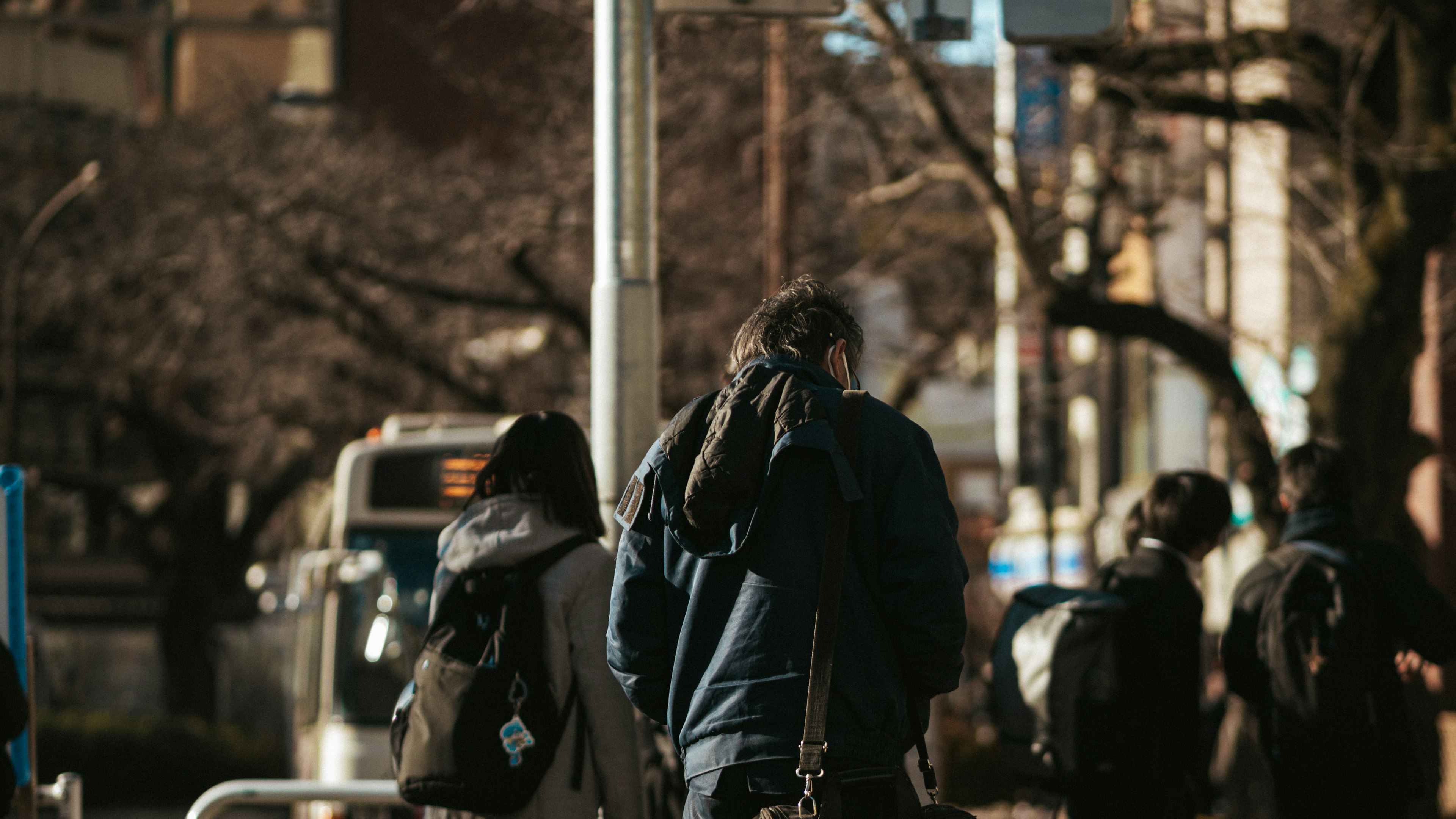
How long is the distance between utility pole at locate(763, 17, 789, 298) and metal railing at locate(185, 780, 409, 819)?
744 centimetres

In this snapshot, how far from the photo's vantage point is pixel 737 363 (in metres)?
3.27

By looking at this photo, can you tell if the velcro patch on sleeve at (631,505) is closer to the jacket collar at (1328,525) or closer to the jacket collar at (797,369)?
the jacket collar at (797,369)

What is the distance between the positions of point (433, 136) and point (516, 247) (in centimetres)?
2172

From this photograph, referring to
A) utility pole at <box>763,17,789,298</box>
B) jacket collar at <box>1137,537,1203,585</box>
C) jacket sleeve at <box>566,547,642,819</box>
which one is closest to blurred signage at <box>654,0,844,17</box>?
jacket collar at <box>1137,537,1203,585</box>

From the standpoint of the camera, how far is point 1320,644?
4.58 meters

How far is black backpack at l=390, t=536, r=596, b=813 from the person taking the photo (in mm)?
3721

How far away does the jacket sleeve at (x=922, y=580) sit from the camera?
285 centimetres

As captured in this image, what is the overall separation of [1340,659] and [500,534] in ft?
7.88

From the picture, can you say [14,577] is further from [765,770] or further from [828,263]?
[828,263]

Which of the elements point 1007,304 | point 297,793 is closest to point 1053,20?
point 297,793

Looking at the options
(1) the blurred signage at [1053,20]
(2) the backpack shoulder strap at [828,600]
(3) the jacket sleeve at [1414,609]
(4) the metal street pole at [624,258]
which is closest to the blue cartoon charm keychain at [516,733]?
(4) the metal street pole at [624,258]

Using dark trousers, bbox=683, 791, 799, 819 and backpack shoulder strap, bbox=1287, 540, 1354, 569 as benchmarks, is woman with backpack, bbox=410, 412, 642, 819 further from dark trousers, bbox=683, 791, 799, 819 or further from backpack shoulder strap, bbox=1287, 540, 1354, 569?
backpack shoulder strap, bbox=1287, 540, 1354, 569

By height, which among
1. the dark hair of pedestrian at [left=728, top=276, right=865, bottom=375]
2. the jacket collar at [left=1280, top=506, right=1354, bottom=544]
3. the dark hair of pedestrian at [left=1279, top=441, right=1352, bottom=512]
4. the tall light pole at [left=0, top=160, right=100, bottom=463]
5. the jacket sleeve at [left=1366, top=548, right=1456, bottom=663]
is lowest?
the jacket sleeve at [left=1366, top=548, right=1456, bottom=663]

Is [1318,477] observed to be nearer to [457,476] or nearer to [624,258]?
[624,258]
